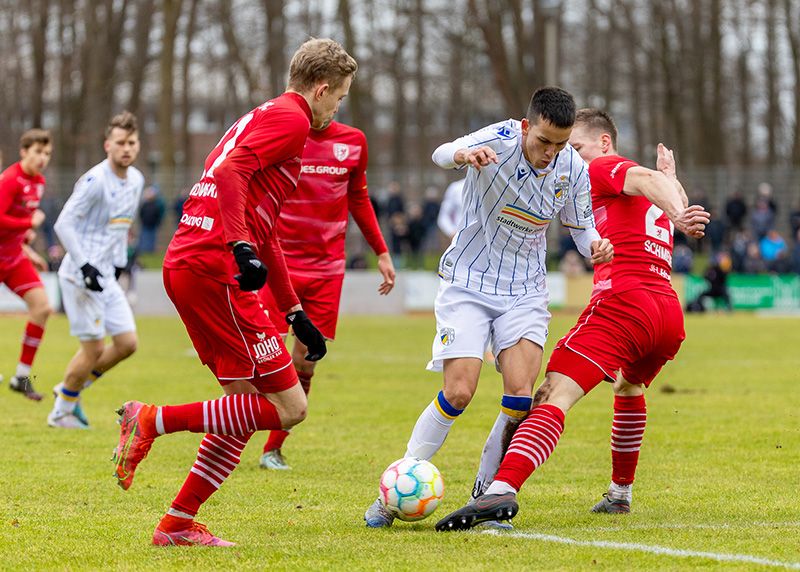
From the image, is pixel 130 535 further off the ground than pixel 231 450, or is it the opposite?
pixel 231 450

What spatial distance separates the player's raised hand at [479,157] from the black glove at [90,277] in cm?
456

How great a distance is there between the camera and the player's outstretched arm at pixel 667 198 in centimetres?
597

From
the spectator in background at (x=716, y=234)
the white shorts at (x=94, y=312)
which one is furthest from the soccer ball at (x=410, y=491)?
the spectator in background at (x=716, y=234)

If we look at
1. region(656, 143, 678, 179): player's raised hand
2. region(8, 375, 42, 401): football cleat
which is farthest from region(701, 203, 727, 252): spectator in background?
region(656, 143, 678, 179): player's raised hand

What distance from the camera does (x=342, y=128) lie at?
856 cm

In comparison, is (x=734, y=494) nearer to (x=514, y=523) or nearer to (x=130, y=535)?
(x=514, y=523)

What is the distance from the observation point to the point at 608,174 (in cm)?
648

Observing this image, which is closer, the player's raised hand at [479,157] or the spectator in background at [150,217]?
the player's raised hand at [479,157]

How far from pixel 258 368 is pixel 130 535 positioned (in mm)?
1079

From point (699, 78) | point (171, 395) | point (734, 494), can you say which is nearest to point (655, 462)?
point (734, 494)

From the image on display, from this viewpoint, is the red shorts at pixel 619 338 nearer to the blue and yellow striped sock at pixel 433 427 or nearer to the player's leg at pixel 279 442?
the blue and yellow striped sock at pixel 433 427

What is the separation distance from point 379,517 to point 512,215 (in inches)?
64.1

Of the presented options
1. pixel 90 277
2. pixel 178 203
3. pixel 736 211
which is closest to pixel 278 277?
pixel 90 277

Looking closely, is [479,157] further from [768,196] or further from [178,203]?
[768,196]
